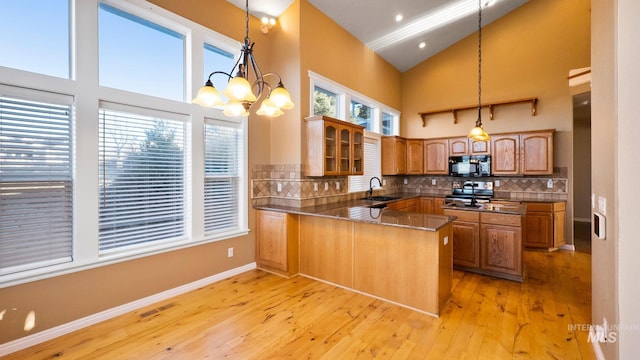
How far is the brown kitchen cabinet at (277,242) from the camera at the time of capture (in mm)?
3740

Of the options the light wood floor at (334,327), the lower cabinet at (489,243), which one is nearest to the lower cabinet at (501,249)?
the lower cabinet at (489,243)

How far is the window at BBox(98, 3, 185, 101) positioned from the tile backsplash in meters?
1.57

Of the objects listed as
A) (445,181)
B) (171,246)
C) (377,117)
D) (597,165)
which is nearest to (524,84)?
(445,181)

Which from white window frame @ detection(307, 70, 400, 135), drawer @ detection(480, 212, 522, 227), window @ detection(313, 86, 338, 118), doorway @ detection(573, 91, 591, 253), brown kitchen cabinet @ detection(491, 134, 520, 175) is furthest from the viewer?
doorway @ detection(573, 91, 591, 253)

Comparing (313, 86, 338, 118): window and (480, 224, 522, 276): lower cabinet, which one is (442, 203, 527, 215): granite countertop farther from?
(313, 86, 338, 118): window

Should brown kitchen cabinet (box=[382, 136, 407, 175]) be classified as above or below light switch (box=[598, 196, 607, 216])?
above

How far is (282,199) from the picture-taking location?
14.0 ft

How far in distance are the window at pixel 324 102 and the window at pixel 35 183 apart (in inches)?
120

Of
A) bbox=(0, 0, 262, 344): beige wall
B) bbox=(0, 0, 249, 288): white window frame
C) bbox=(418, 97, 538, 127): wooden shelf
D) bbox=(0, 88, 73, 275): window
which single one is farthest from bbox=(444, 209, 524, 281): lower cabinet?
bbox=(0, 88, 73, 275): window

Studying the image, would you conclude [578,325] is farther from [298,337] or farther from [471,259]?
[298,337]

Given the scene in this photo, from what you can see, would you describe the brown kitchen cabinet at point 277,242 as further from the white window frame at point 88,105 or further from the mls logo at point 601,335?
the mls logo at point 601,335

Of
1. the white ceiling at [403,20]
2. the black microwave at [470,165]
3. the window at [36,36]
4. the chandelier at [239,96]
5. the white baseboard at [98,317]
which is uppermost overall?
the white ceiling at [403,20]

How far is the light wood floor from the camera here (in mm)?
2195

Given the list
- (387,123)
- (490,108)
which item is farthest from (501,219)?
(387,123)
